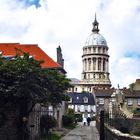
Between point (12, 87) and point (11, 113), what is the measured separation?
2756mm

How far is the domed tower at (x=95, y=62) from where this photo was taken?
177625mm

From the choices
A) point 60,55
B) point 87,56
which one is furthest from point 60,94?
point 87,56

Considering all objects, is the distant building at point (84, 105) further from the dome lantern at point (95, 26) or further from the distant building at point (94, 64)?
the dome lantern at point (95, 26)

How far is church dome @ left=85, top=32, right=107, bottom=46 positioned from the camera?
18212 centimetres

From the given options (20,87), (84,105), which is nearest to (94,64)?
(84,105)

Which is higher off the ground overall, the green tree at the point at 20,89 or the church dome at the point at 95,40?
the church dome at the point at 95,40

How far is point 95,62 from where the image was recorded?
179 metres

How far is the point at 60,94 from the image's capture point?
28625 millimetres

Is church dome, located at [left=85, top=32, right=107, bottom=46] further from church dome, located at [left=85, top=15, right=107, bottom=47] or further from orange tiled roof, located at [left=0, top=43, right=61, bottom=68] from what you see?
orange tiled roof, located at [left=0, top=43, right=61, bottom=68]

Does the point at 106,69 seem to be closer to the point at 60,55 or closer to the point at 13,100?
the point at 60,55

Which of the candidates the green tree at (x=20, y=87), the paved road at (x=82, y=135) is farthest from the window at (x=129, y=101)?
the green tree at (x=20, y=87)

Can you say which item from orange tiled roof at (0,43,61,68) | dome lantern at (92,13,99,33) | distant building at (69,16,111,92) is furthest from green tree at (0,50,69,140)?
dome lantern at (92,13,99,33)

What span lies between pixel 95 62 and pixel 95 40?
9.26 meters

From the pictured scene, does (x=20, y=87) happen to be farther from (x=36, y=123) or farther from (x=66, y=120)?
(x=66, y=120)
